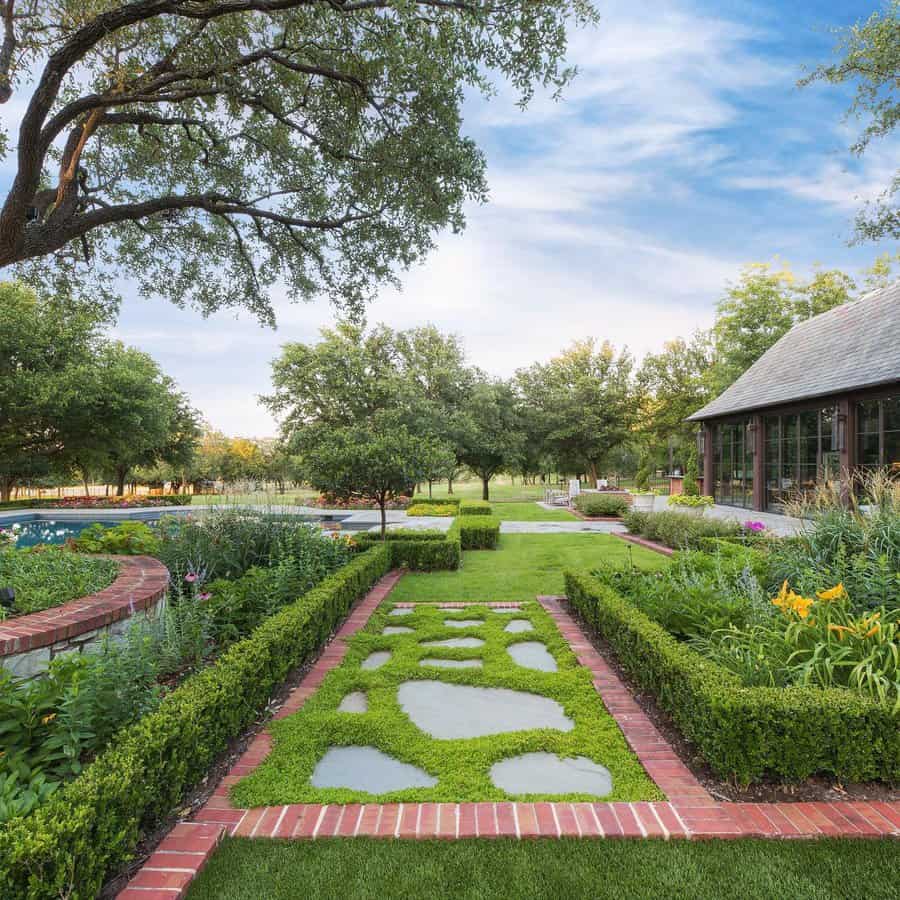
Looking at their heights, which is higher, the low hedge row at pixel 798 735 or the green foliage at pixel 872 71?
the green foliage at pixel 872 71

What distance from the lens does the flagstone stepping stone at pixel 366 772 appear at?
263cm

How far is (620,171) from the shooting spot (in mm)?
11336

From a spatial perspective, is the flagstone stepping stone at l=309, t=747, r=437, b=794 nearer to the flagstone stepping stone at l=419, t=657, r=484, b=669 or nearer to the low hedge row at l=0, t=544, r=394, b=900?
the low hedge row at l=0, t=544, r=394, b=900

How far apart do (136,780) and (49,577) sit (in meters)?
3.11

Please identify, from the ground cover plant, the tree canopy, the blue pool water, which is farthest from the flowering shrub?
the ground cover plant

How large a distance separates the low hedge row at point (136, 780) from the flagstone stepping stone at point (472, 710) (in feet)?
3.23

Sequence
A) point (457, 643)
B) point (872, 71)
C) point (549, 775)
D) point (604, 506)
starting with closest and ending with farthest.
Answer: point (549, 775) → point (457, 643) → point (872, 71) → point (604, 506)

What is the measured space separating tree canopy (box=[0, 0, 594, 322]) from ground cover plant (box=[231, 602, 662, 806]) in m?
5.98

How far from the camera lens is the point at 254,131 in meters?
8.03

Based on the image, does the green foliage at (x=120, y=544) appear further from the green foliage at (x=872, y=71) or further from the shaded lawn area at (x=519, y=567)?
the green foliage at (x=872, y=71)

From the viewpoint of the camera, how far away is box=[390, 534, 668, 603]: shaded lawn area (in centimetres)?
702

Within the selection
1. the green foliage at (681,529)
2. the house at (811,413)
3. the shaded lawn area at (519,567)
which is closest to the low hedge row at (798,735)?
the shaded lawn area at (519,567)

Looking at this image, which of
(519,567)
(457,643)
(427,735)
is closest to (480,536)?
(519,567)

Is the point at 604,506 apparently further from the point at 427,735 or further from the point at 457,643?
the point at 427,735
